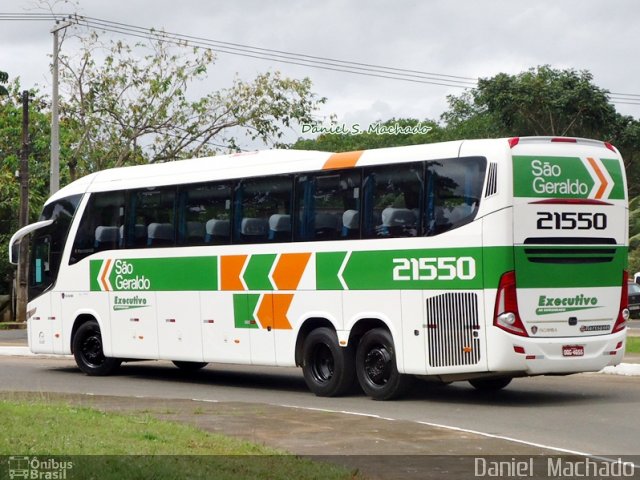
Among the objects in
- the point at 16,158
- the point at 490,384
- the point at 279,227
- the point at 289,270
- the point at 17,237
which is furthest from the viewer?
the point at 16,158

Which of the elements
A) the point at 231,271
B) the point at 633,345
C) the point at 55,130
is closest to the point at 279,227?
the point at 231,271

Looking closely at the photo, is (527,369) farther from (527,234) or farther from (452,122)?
(452,122)

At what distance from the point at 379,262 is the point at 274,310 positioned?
237cm

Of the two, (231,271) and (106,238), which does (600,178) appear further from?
(106,238)

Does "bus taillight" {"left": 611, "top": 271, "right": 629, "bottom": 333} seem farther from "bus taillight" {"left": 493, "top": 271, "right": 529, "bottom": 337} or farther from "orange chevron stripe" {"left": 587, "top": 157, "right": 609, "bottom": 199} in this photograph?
"bus taillight" {"left": 493, "top": 271, "right": 529, "bottom": 337}

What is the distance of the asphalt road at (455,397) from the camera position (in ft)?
43.9

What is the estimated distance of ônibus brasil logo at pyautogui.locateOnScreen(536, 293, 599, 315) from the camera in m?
15.9

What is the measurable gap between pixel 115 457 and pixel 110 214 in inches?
484

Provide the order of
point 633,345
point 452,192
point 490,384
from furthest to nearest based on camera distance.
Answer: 1. point 633,345
2. point 490,384
3. point 452,192

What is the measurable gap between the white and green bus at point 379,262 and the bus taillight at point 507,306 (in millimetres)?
17

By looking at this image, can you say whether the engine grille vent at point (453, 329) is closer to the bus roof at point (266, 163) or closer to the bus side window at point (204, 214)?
the bus roof at point (266, 163)

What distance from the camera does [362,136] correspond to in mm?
76812

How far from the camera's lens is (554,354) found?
15930 millimetres

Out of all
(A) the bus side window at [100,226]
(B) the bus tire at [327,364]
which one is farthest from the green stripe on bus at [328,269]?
(A) the bus side window at [100,226]
